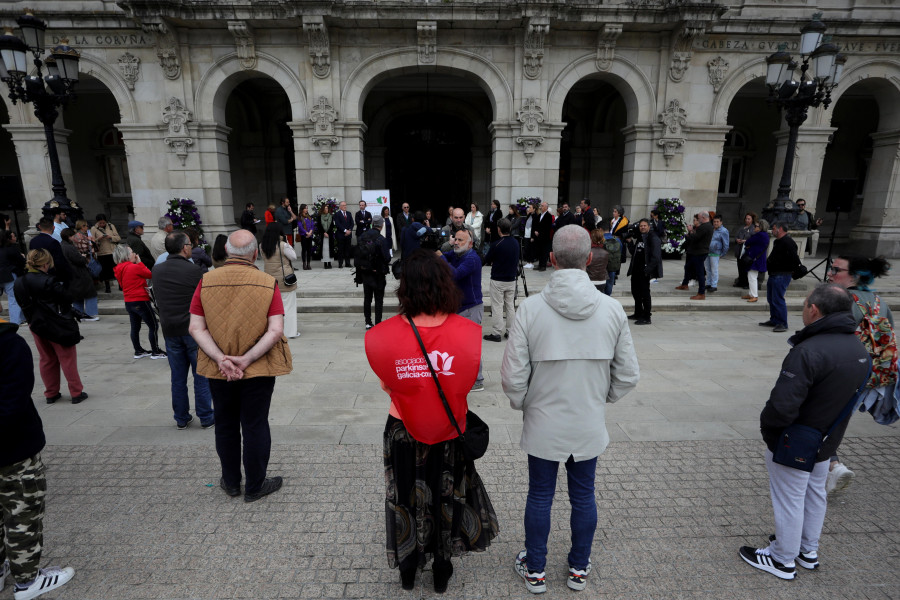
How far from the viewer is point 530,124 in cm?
1426

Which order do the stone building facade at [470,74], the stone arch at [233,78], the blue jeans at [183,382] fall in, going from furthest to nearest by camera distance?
the stone arch at [233,78], the stone building facade at [470,74], the blue jeans at [183,382]

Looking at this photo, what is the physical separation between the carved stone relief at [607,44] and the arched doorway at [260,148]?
38.1 feet

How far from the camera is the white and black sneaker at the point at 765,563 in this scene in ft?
9.71

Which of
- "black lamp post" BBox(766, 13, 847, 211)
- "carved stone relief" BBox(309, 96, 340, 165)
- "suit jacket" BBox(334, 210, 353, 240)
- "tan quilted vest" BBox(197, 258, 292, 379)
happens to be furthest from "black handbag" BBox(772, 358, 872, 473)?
"carved stone relief" BBox(309, 96, 340, 165)

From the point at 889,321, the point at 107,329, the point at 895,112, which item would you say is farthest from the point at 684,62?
the point at 107,329

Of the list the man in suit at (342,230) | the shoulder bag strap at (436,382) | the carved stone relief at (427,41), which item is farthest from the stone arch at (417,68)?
the shoulder bag strap at (436,382)

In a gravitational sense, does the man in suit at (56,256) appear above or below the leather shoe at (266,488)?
above

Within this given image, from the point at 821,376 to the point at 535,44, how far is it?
44.2 feet

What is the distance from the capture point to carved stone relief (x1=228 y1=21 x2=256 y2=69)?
13.1m

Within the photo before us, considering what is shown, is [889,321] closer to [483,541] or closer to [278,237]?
[483,541]

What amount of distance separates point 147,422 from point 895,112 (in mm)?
21759

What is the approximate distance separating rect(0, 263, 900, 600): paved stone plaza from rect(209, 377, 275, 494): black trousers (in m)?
0.24

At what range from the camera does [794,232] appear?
11.5 m

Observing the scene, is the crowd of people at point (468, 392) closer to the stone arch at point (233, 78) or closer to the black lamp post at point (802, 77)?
the black lamp post at point (802, 77)
